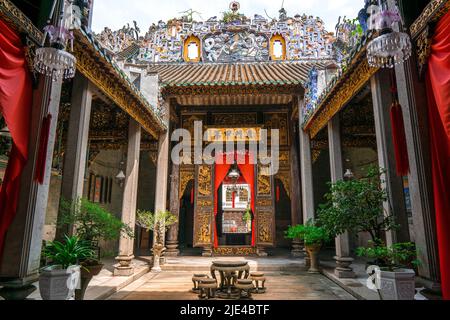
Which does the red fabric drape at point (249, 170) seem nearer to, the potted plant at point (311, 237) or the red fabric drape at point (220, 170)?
the red fabric drape at point (220, 170)

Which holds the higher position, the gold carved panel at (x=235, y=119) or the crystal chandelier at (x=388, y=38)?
the gold carved panel at (x=235, y=119)

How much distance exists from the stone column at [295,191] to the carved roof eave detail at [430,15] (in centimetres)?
667

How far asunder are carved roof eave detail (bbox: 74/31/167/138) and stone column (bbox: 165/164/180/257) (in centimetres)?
288

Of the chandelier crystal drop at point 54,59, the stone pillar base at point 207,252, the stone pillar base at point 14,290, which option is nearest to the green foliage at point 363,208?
the chandelier crystal drop at point 54,59

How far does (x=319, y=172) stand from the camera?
12625 millimetres

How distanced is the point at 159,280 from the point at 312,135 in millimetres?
5720

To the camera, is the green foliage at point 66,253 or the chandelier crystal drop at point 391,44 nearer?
the chandelier crystal drop at point 391,44

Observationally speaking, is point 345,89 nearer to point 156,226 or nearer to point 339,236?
point 339,236

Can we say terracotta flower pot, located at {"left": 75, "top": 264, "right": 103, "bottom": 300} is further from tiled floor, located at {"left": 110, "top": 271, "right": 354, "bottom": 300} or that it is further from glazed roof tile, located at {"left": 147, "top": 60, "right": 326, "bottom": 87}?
glazed roof tile, located at {"left": 147, "top": 60, "right": 326, "bottom": 87}


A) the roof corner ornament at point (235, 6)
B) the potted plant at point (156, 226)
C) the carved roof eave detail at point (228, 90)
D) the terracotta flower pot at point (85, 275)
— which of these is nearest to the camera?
the terracotta flower pot at point (85, 275)

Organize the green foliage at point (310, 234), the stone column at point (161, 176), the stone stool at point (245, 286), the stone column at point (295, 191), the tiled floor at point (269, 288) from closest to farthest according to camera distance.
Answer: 1. the stone stool at point (245, 286)
2. the tiled floor at point (269, 288)
3. the green foliage at point (310, 234)
4. the stone column at point (161, 176)
5. the stone column at point (295, 191)

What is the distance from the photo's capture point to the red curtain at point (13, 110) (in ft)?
9.88
